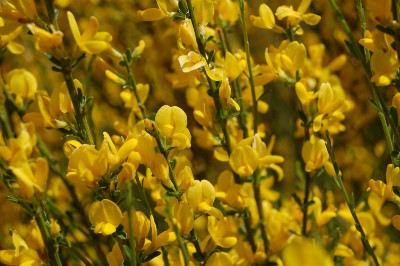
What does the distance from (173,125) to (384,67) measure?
327 millimetres

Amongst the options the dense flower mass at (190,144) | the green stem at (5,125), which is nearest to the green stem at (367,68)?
the dense flower mass at (190,144)

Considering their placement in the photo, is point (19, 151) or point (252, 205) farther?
point (252, 205)

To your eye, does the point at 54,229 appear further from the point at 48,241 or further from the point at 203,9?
the point at 203,9

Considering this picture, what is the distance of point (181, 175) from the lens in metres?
0.86

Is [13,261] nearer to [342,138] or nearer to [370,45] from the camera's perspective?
[370,45]

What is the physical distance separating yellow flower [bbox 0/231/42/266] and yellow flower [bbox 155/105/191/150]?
0.26 m

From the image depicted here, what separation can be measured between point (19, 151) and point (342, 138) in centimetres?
161

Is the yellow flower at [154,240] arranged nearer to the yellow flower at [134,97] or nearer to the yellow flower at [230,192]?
the yellow flower at [230,192]

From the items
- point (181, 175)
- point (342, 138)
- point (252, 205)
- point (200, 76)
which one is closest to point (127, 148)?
point (181, 175)

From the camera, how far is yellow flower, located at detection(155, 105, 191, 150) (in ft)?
2.75

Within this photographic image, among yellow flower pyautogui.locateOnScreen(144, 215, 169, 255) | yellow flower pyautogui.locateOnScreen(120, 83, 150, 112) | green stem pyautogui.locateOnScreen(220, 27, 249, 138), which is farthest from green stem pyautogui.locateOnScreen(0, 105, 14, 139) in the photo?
green stem pyautogui.locateOnScreen(220, 27, 249, 138)

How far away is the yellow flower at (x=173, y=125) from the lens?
2.75 feet

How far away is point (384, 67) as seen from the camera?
2.62 ft

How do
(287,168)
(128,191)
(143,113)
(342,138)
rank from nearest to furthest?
1. (128,191)
2. (143,113)
3. (342,138)
4. (287,168)
